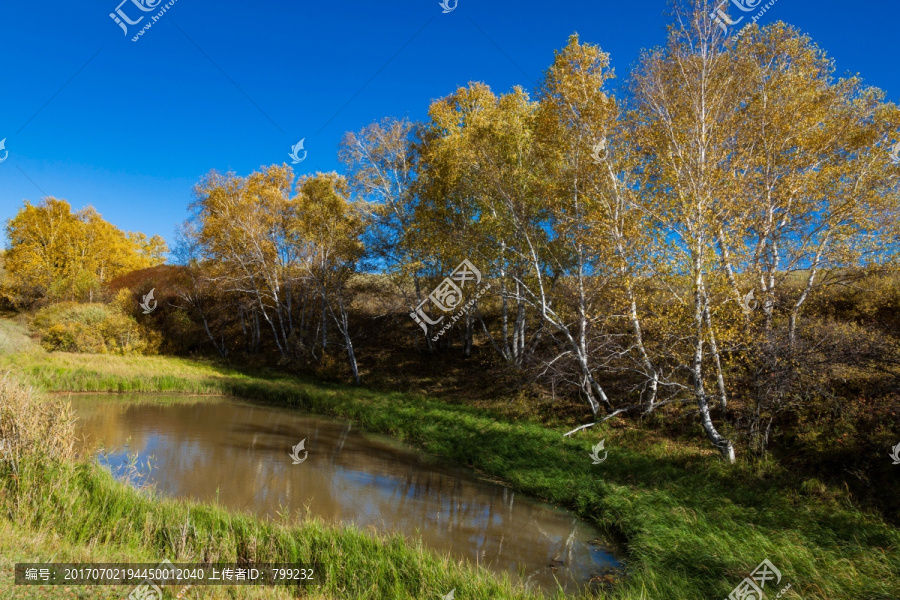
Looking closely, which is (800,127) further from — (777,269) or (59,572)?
(59,572)

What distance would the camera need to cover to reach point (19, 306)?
3875 centimetres

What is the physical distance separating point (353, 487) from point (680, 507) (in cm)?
690

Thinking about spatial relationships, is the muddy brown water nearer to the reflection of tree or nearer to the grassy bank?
the reflection of tree

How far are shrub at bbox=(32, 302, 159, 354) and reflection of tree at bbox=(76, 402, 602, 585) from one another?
531 inches

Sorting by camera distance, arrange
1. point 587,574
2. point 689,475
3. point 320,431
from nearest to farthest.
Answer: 1. point 587,574
2. point 689,475
3. point 320,431

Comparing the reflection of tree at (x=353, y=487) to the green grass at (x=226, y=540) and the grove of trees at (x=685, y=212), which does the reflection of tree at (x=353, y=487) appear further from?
the grove of trees at (x=685, y=212)

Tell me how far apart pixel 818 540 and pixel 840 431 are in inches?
131

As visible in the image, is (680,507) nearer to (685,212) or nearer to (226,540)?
(685,212)

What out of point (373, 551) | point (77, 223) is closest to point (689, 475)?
point (373, 551)

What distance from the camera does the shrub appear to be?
2698 cm

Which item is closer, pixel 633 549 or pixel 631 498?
pixel 633 549

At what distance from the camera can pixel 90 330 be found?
91.6 ft

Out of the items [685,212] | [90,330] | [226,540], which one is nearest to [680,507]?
[685,212]

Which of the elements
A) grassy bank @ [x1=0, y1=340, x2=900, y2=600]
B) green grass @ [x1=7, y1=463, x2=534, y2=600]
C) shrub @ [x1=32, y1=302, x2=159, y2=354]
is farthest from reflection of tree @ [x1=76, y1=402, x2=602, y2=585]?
shrub @ [x1=32, y1=302, x2=159, y2=354]
